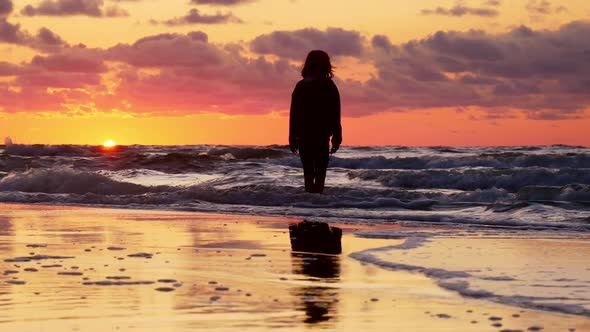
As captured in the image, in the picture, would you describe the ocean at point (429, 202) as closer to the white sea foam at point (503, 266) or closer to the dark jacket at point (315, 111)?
the white sea foam at point (503, 266)

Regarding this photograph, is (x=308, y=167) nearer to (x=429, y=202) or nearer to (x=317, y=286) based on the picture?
(x=429, y=202)

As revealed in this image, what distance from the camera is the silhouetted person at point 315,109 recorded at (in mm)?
14859

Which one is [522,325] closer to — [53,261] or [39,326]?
[39,326]

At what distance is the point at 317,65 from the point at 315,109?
637 mm

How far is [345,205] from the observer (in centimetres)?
1855

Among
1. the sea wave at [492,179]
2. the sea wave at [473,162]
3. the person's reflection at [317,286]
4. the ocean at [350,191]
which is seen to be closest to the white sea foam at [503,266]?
the person's reflection at [317,286]

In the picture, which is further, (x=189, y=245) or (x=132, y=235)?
(x=132, y=235)

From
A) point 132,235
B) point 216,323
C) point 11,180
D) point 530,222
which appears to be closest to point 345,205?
point 530,222

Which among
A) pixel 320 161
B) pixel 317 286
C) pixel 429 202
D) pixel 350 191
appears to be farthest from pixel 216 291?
pixel 350 191

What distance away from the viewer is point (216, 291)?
7633mm

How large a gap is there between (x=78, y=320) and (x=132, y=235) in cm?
574

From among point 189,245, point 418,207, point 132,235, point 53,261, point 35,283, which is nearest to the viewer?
point 35,283

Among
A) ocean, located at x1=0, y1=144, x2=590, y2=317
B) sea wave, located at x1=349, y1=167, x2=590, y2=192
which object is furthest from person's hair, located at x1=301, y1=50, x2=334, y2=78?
sea wave, located at x1=349, y1=167, x2=590, y2=192

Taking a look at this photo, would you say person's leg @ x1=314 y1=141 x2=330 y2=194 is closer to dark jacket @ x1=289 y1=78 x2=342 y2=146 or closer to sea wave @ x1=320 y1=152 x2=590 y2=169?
dark jacket @ x1=289 y1=78 x2=342 y2=146
